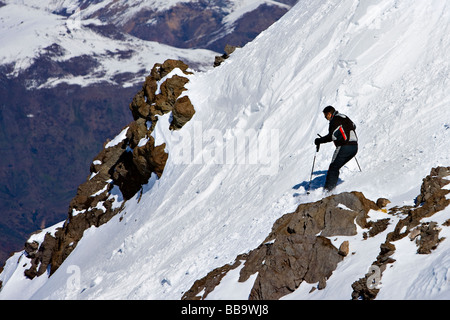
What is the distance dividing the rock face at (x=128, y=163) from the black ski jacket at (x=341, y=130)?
1996 centimetres

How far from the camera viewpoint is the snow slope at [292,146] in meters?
15.9

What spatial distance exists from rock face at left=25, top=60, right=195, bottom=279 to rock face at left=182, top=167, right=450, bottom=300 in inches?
834

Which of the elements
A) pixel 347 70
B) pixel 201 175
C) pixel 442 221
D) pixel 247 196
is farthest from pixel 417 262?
pixel 201 175

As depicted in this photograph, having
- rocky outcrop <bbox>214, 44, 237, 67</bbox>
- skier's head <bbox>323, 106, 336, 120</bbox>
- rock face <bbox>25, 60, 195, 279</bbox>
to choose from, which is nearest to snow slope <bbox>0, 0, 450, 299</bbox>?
rock face <bbox>25, 60, 195, 279</bbox>

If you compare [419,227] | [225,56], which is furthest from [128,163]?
[419,227]

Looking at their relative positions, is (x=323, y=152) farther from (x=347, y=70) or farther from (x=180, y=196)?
(x=180, y=196)

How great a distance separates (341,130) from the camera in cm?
1493

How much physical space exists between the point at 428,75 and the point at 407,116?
240cm

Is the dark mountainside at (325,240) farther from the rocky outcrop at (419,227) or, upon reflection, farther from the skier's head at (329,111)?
the skier's head at (329,111)

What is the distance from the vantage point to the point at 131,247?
1065 inches

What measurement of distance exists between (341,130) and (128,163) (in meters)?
31.3

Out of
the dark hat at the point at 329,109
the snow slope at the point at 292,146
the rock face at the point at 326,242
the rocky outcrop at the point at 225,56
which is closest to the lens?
the rock face at the point at 326,242

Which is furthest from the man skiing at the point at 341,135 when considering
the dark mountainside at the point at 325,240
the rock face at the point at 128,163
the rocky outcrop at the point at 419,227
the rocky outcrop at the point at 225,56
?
the rocky outcrop at the point at 225,56

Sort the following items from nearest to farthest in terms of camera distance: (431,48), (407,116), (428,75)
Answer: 1. (407,116)
2. (428,75)
3. (431,48)
